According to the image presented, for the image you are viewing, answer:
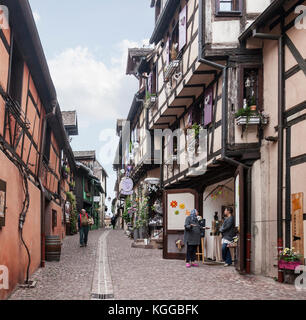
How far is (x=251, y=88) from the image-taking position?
12.8 m

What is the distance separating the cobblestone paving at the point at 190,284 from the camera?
868cm

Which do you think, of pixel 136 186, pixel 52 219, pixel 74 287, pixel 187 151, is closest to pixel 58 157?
pixel 52 219

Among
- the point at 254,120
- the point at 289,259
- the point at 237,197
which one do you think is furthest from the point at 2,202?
the point at 237,197

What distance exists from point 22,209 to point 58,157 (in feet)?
41.3

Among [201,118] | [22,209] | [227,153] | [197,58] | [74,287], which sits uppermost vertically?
[197,58]

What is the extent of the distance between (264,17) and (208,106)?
12.0ft

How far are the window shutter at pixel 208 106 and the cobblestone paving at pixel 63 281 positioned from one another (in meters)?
4.87

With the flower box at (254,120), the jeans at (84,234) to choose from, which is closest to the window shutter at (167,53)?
the flower box at (254,120)

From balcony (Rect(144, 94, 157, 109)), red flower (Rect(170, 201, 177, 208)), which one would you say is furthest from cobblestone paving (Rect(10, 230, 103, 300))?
balcony (Rect(144, 94, 157, 109))

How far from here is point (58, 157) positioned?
22.9 m

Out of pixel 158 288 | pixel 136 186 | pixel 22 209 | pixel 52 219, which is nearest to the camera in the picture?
pixel 158 288

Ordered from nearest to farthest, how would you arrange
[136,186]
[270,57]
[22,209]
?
[22,209] < [270,57] < [136,186]
